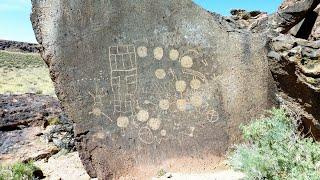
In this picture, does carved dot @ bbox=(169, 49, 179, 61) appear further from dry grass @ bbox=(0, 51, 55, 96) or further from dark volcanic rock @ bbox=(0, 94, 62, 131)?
dry grass @ bbox=(0, 51, 55, 96)

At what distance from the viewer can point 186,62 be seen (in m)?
6.17

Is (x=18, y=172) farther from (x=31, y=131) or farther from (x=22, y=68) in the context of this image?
(x=22, y=68)

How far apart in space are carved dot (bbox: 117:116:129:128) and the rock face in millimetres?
13

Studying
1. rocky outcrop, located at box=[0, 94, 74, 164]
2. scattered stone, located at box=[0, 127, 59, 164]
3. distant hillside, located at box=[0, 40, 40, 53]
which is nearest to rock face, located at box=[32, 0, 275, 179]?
→ scattered stone, located at box=[0, 127, 59, 164]

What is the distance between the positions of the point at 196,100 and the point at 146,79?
0.69 m

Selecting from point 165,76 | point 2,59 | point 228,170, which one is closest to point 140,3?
point 165,76

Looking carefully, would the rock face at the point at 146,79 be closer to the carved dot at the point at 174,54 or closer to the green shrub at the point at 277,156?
the carved dot at the point at 174,54

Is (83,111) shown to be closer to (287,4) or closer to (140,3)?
(140,3)

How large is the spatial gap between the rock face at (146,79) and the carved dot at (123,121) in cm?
1

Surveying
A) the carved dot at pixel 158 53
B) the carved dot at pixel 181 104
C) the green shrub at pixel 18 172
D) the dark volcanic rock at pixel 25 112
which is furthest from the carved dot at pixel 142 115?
the dark volcanic rock at pixel 25 112

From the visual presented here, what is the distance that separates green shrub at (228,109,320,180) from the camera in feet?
14.2

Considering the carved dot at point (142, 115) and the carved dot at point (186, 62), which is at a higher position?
the carved dot at point (186, 62)

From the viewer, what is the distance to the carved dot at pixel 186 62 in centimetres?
616

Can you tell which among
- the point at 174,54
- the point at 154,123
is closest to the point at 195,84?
the point at 174,54
